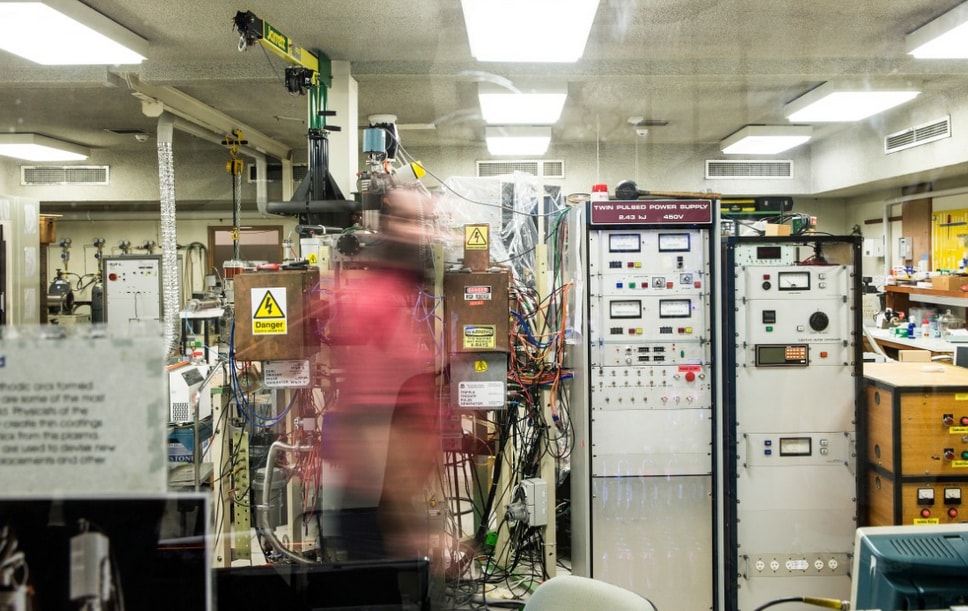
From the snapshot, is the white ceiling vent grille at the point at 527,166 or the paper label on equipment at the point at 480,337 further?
the white ceiling vent grille at the point at 527,166

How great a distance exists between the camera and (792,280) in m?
2.42

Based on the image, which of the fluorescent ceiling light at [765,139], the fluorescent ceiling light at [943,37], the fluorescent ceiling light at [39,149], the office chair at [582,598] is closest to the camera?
the office chair at [582,598]

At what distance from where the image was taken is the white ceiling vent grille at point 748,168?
16.4 ft

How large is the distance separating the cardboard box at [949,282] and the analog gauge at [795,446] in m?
2.92

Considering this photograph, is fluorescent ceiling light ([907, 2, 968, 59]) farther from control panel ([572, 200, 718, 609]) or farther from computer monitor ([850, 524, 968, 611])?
computer monitor ([850, 524, 968, 611])

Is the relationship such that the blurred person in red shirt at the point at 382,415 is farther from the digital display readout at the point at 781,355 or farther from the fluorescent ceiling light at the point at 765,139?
the fluorescent ceiling light at the point at 765,139

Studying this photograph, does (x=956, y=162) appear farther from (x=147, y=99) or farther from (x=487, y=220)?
(x=147, y=99)

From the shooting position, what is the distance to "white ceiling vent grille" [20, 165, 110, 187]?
3428 millimetres

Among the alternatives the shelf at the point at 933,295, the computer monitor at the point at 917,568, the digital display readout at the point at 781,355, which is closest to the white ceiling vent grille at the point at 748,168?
the shelf at the point at 933,295

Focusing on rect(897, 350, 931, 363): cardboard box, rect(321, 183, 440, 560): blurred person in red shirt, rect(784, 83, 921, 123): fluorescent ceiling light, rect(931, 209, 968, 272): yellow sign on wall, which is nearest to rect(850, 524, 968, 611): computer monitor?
rect(321, 183, 440, 560): blurred person in red shirt

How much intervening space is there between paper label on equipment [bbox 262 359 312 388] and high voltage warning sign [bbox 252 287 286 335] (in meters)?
0.13

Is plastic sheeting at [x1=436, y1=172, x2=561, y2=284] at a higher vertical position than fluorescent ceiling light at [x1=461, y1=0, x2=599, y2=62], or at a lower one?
lower

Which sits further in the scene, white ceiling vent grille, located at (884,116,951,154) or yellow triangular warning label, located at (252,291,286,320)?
white ceiling vent grille, located at (884,116,951,154)

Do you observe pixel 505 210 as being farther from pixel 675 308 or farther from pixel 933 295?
pixel 933 295
